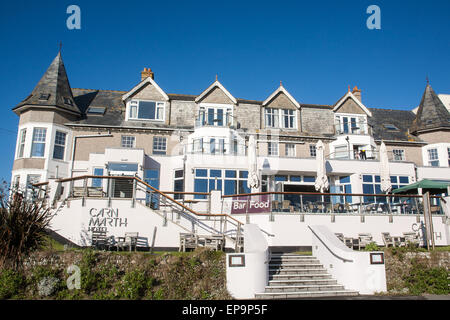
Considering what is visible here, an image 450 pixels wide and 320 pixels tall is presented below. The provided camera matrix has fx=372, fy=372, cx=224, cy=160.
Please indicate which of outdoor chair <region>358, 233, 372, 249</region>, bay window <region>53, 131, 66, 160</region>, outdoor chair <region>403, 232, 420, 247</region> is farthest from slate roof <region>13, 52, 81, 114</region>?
outdoor chair <region>403, 232, 420, 247</region>

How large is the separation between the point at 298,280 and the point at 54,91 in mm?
24312

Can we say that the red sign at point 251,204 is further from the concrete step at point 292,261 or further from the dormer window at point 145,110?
the dormer window at point 145,110

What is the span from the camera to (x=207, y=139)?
2761 centimetres

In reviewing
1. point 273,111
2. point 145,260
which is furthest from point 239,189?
point 145,260

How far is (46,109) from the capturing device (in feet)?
89.9

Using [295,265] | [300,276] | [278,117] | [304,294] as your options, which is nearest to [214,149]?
[278,117]

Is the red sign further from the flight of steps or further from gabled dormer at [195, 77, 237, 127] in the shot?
gabled dormer at [195, 77, 237, 127]

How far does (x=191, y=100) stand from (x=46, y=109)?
11172mm

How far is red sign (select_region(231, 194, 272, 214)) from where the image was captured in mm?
16984

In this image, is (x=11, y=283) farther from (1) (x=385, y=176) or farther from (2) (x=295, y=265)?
(1) (x=385, y=176)

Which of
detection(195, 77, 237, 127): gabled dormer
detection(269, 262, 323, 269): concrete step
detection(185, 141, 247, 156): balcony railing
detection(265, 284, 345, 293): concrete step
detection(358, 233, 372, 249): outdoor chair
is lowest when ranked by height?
detection(265, 284, 345, 293): concrete step

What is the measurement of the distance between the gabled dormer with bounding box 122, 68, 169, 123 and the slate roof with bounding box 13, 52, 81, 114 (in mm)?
3998

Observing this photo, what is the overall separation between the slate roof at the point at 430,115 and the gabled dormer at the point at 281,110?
11.8 meters

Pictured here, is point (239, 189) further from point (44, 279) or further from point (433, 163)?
point (433, 163)
